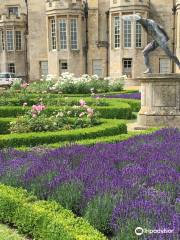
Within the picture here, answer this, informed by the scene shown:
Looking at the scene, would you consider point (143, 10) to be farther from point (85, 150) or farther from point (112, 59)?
point (85, 150)

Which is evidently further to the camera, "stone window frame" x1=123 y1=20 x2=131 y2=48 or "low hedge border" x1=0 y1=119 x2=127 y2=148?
"stone window frame" x1=123 y1=20 x2=131 y2=48

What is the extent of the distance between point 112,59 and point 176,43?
5.20m

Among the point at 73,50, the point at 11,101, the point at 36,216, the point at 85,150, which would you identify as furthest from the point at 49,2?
the point at 36,216

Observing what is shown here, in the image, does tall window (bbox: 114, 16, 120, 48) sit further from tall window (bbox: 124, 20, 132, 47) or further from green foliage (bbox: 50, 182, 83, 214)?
green foliage (bbox: 50, 182, 83, 214)

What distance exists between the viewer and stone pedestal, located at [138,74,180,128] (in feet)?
38.7

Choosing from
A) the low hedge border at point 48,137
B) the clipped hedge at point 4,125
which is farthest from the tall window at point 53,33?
the low hedge border at point 48,137

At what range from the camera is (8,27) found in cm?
3759

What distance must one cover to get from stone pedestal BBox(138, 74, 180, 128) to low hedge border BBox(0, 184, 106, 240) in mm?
7309

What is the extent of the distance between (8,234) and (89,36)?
102 feet

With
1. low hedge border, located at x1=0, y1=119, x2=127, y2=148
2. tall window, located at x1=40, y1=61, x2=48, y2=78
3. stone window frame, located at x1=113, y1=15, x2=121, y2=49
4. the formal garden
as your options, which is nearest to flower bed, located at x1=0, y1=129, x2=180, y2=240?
the formal garden

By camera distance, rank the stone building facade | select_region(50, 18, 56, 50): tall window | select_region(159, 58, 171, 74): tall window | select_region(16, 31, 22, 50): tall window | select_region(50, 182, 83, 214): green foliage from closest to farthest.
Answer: select_region(50, 182, 83, 214): green foliage
the stone building facade
select_region(159, 58, 171, 74): tall window
select_region(50, 18, 56, 50): tall window
select_region(16, 31, 22, 50): tall window

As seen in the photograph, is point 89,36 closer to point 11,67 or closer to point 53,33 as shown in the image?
point 53,33

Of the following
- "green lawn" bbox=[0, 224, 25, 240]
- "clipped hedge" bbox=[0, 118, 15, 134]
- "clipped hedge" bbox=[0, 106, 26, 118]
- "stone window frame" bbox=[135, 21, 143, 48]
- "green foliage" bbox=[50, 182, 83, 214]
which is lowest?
"green lawn" bbox=[0, 224, 25, 240]

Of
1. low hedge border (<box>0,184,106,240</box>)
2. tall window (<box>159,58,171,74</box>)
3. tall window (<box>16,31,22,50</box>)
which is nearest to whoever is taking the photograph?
low hedge border (<box>0,184,106,240</box>)
